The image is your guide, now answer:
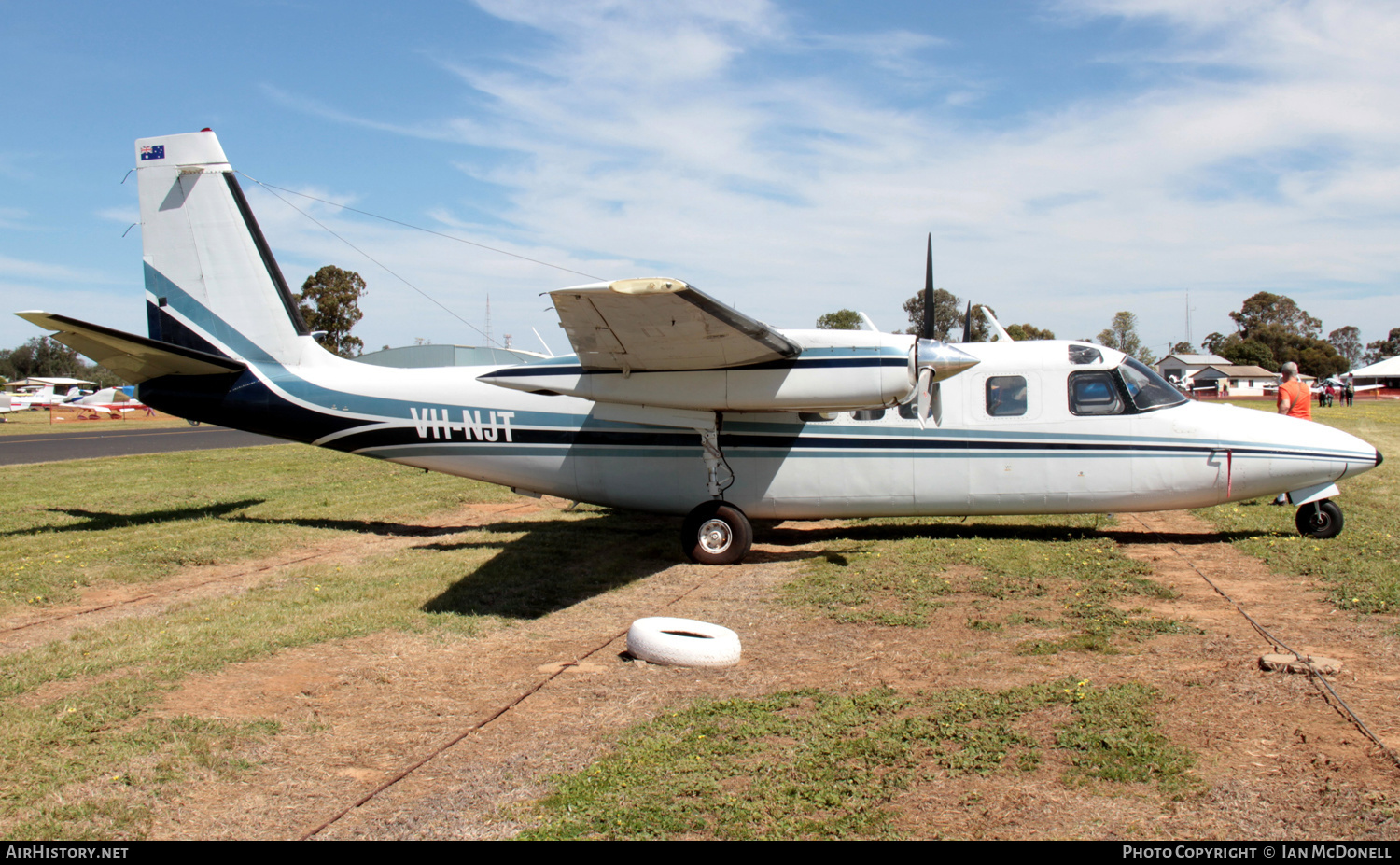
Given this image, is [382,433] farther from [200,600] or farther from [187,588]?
[200,600]

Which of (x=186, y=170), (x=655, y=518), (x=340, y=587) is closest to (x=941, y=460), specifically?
(x=655, y=518)

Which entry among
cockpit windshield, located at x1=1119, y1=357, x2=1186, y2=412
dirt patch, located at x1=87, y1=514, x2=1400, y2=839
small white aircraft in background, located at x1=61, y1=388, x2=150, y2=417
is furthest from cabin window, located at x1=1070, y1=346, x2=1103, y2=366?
small white aircraft in background, located at x1=61, y1=388, x2=150, y2=417

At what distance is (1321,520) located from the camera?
943 centimetres

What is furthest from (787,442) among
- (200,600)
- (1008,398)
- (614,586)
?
(200,600)

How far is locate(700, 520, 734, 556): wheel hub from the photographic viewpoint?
9.61 metres

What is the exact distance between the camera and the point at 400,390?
1105 cm

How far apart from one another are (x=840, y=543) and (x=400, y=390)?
612cm

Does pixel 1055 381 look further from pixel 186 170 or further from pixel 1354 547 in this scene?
pixel 186 170

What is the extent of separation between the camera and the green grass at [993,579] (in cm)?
660

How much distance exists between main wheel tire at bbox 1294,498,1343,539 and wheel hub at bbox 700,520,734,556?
656cm

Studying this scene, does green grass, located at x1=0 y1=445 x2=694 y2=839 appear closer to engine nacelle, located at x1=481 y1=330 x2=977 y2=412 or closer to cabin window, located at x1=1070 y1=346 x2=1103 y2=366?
engine nacelle, located at x1=481 y1=330 x2=977 y2=412

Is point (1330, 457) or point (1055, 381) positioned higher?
point (1055, 381)

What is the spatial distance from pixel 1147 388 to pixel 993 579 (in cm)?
348

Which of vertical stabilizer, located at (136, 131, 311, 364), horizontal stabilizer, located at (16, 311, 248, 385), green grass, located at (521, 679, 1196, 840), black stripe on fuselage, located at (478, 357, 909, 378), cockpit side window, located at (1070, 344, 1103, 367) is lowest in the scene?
A: green grass, located at (521, 679, 1196, 840)
